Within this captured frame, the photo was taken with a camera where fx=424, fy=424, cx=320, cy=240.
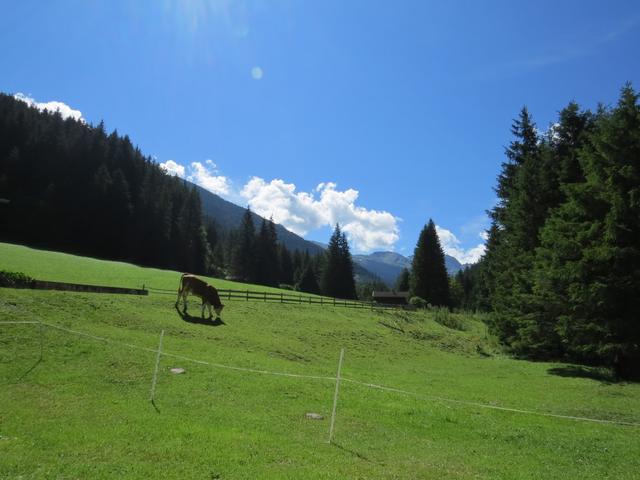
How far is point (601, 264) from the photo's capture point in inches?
885

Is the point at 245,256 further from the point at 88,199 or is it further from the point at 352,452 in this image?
the point at 352,452

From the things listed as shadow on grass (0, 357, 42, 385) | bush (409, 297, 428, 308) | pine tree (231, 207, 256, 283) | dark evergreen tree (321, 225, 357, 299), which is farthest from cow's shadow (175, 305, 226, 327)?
pine tree (231, 207, 256, 283)

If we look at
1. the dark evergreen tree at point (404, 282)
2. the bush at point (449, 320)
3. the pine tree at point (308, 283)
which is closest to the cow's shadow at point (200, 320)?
the bush at point (449, 320)

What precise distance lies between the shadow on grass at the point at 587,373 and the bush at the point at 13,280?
99.2ft

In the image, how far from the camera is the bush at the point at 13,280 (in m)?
23.2

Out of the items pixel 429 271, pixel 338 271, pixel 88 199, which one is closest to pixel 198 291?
pixel 429 271

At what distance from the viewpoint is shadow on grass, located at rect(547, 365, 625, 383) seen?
72.9 feet

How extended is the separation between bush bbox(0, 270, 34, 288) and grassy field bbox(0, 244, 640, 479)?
1.89 metres

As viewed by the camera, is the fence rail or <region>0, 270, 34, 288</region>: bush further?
the fence rail

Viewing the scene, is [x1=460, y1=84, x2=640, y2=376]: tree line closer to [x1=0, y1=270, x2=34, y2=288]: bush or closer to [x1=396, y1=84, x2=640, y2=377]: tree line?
[x1=396, y1=84, x2=640, y2=377]: tree line

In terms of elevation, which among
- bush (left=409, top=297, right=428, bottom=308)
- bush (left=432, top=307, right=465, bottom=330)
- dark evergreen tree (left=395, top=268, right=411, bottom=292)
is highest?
dark evergreen tree (left=395, top=268, right=411, bottom=292)

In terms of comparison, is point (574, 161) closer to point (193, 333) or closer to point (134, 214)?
point (193, 333)

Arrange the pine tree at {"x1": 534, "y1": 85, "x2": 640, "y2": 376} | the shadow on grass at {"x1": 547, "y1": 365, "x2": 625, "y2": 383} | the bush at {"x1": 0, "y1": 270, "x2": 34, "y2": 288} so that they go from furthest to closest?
1. the bush at {"x1": 0, "y1": 270, "x2": 34, "y2": 288}
2. the shadow on grass at {"x1": 547, "y1": 365, "x2": 625, "y2": 383}
3. the pine tree at {"x1": 534, "y1": 85, "x2": 640, "y2": 376}

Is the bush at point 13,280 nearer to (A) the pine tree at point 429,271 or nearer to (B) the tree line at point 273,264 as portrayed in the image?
(A) the pine tree at point 429,271
